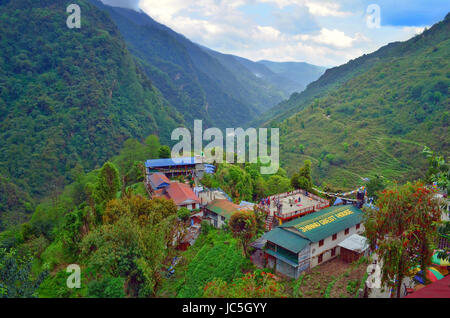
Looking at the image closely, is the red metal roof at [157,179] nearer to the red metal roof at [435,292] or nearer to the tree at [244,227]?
the tree at [244,227]

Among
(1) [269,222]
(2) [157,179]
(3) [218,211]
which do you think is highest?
(2) [157,179]

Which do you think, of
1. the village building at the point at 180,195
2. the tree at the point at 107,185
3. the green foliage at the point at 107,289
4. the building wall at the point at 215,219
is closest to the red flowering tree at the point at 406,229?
the green foliage at the point at 107,289

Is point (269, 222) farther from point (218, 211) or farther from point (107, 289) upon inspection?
point (107, 289)

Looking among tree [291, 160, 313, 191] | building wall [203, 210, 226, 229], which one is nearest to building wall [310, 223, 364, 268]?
building wall [203, 210, 226, 229]

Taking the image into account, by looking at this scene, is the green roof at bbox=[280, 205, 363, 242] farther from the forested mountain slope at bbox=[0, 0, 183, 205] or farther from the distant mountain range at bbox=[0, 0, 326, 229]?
the forested mountain slope at bbox=[0, 0, 183, 205]

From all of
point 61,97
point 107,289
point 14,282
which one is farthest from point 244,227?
point 61,97

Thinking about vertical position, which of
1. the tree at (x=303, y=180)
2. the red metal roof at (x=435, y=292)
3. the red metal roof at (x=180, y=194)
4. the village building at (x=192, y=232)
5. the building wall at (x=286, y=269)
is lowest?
the village building at (x=192, y=232)
